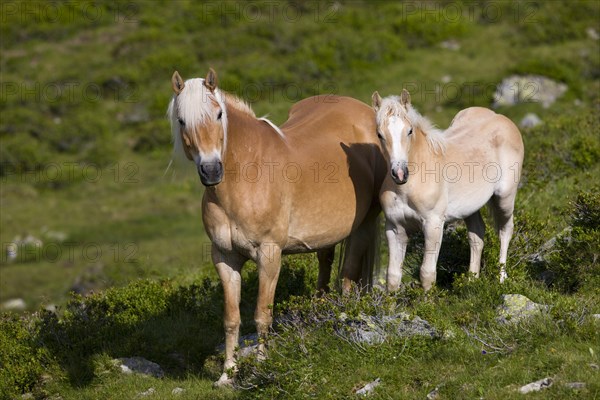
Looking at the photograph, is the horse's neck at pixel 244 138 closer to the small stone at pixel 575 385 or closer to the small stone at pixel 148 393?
the small stone at pixel 148 393

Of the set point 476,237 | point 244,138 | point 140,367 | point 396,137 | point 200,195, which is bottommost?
point 200,195

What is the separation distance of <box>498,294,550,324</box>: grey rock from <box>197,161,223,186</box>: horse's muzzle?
8.79 feet

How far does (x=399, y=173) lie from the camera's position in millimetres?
7234

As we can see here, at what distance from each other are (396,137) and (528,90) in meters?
15.2

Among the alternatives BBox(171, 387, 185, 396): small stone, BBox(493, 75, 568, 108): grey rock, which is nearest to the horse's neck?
BBox(171, 387, 185, 396): small stone

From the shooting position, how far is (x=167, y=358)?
9117mm

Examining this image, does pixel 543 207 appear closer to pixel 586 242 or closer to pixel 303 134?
pixel 586 242

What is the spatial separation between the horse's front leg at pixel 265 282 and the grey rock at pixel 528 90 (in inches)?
588

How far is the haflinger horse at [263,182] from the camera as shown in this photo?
720 cm

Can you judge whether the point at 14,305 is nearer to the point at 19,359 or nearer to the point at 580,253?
the point at 19,359

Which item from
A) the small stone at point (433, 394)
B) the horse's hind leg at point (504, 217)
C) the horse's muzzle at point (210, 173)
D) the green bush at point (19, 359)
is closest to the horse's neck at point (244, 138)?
the horse's muzzle at point (210, 173)

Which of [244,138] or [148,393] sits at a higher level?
[244,138]

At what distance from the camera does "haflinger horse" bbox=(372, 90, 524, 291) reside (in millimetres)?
7539

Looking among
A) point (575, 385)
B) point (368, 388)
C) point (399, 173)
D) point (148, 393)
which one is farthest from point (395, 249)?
point (148, 393)
